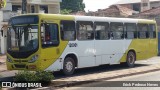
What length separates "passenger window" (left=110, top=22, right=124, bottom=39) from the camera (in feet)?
66.5

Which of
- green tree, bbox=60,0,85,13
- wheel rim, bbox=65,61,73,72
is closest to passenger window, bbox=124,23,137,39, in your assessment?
wheel rim, bbox=65,61,73,72

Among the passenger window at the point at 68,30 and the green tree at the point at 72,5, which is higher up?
the green tree at the point at 72,5

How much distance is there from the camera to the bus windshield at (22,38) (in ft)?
52.1

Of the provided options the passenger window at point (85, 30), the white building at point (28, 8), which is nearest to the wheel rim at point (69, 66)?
the passenger window at point (85, 30)

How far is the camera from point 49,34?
16172 mm

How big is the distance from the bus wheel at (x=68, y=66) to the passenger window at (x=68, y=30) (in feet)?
3.24

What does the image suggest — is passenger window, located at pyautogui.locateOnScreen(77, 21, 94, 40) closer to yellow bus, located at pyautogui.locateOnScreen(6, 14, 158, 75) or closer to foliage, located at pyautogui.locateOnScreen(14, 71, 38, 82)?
yellow bus, located at pyautogui.locateOnScreen(6, 14, 158, 75)

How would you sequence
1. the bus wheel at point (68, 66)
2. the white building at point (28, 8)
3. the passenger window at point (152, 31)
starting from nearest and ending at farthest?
the bus wheel at point (68, 66) < the passenger window at point (152, 31) < the white building at point (28, 8)

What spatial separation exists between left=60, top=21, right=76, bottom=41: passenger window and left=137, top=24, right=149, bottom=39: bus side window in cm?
618

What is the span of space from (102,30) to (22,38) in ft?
16.6

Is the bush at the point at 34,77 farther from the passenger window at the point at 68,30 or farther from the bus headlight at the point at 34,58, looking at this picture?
the passenger window at the point at 68,30

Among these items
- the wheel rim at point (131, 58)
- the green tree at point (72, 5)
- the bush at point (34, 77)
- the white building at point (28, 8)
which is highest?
the green tree at point (72, 5)

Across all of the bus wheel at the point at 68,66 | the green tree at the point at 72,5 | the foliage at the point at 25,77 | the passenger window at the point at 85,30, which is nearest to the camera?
the foliage at the point at 25,77

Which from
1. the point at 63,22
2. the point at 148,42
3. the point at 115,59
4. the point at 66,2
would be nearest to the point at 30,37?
the point at 63,22
